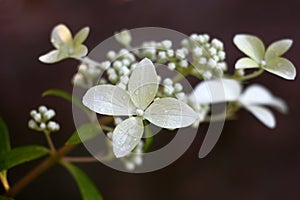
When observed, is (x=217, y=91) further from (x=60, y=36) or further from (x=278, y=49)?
(x=60, y=36)

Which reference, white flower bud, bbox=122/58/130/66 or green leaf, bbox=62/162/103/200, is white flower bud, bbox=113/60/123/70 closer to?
white flower bud, bbox=122/58/130/66

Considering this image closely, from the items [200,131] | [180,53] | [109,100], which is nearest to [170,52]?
[180,53]

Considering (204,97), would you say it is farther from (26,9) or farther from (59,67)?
(26,9)

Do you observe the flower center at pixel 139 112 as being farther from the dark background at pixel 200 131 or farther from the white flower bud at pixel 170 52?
the dark background at pixel 200 131

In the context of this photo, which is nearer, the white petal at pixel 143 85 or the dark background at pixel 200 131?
the white petal at pixel 143 85

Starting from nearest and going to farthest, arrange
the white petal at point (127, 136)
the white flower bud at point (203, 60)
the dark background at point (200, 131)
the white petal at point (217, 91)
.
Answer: the white petal at point (127, 136)
the white flower bud at point (203, 60)
the white petal at point (217, 91)
the dark background at point (200, 131)

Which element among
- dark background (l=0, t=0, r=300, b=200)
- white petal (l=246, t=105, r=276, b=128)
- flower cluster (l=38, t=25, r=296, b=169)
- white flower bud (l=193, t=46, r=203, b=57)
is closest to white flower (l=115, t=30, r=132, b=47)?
flower cluster (l=38, t=25, r=296, b=169)

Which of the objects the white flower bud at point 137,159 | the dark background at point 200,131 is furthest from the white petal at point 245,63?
the dark background at point 200,131
